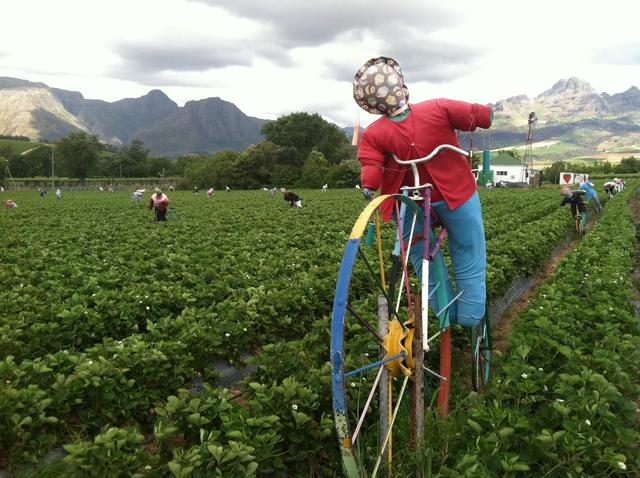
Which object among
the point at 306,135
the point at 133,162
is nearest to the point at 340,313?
the point at 306,135

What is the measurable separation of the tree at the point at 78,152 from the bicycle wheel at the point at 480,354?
98298mm

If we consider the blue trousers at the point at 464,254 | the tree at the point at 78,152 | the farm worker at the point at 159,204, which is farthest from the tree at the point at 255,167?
the blue trousers at the point at 464,254

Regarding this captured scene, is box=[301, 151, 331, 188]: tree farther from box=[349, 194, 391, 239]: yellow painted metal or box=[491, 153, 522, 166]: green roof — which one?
box=[349, 194, 391, 239]: yellow painted metal

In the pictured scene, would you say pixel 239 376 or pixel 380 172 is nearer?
pixel 380 172

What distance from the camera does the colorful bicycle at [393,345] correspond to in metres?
2.23

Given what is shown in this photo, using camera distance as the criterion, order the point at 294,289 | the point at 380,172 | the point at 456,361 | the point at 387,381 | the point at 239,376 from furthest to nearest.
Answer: the point at 294,289, the point at 456,361, the point at 239,376, the point at 380,172, the point at 387,381

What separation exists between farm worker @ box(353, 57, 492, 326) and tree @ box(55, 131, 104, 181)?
98.6 metres

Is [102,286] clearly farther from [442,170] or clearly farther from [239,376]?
[442,170]

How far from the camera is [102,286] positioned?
718 cm

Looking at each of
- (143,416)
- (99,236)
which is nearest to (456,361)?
(143,416)

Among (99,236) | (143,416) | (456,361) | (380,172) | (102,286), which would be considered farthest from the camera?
(99,236)

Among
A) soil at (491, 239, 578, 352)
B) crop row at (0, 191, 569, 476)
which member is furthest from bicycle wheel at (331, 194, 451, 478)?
soil at (491, 239, 578, 352)

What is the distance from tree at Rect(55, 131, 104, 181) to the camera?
8981cm

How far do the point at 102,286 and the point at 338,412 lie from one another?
596cm
